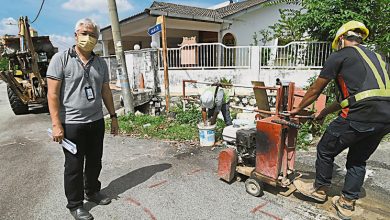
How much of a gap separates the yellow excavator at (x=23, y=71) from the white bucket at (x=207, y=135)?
5.75m

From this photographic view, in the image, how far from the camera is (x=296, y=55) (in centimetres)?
869

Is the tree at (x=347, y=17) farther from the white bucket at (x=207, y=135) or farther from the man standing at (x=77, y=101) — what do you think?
the man standing at (x=77, y=101)

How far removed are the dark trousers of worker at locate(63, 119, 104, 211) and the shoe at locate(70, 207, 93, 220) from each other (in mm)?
42

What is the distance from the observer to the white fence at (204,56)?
9.27 meters

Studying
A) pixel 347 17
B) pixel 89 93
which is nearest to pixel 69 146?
pixel 89 93

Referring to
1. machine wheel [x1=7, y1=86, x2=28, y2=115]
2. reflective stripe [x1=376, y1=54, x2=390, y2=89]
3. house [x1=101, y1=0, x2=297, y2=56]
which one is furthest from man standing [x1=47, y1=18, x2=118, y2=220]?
house [x1=101, y1=0, x2=297, y2=56]

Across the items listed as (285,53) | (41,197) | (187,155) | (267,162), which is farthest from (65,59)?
(285,53)

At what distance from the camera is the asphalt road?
279cm

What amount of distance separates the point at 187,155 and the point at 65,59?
2.69 m

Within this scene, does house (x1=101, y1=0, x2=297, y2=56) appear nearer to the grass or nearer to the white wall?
the white wall

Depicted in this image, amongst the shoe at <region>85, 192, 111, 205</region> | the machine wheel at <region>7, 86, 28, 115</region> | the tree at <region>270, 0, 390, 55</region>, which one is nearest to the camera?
the shoe at <region>85, 192, 111, 205</region>

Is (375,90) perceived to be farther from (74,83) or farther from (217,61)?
(217,61)

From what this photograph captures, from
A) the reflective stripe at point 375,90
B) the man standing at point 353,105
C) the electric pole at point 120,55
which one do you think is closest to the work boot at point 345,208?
the man standing at point 353,105

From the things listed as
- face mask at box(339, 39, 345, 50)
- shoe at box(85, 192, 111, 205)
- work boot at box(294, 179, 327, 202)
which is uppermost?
face mask at box(339, 39, 345, 50)
